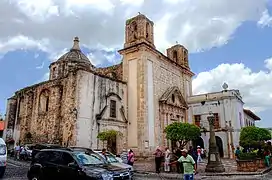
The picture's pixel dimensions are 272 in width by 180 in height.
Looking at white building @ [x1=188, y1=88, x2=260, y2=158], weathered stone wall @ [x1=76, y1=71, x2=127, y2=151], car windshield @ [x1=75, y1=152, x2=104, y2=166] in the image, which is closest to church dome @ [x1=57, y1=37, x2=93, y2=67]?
weathered stone wall @ [x1=76, y1=71, x2=127, y2=151]

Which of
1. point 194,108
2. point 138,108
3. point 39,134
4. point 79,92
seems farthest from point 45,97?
point 194,108

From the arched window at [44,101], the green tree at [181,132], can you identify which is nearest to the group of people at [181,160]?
the green tree at [181,132]

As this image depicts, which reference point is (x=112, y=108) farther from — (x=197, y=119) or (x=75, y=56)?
(x=197, y=119)

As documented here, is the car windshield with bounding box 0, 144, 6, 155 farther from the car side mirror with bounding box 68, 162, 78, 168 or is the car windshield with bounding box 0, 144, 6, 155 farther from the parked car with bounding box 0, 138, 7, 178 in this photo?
the car side mirror with bounding box 68, 162, 78, 168

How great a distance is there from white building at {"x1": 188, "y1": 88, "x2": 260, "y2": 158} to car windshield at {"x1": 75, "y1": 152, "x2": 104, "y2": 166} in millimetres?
21544

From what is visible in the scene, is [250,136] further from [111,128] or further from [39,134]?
[39,134]

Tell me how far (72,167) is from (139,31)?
783 inches

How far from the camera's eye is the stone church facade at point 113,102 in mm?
21406

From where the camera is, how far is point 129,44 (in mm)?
26766

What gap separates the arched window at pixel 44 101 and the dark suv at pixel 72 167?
16.0 m

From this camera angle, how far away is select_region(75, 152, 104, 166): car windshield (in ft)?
28.9

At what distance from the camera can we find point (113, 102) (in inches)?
942

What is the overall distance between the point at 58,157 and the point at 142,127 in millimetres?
14740

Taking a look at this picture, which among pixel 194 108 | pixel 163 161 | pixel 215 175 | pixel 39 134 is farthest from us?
pixel 194 108
